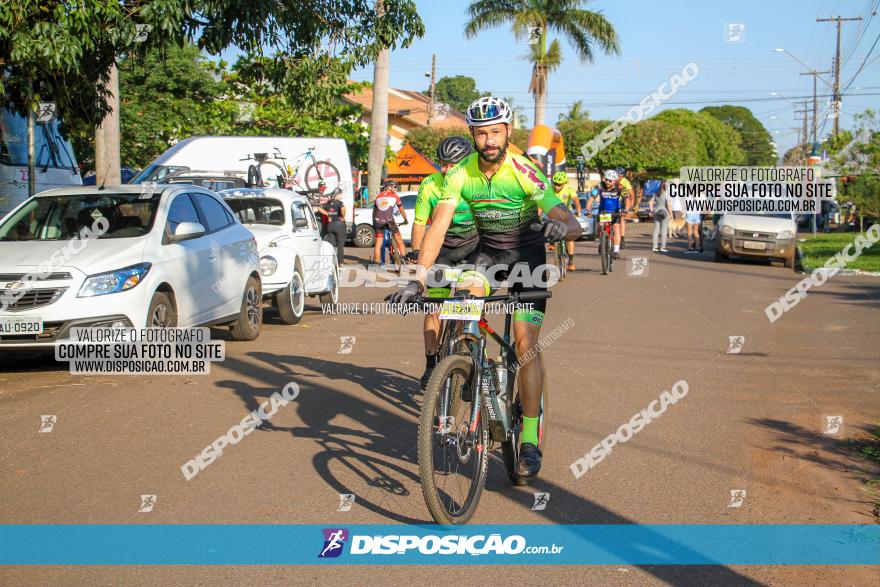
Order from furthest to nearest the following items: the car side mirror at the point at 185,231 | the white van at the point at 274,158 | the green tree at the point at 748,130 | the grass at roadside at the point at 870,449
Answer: the green tree at the point at 748,130, the white van at the point at 274,158, the car side mirror at the point at 185,231, the grass at roadside at the point at 870,449

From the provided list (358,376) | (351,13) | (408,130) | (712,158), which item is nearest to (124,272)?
(358,376)

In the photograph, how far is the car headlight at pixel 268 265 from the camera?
1285cm

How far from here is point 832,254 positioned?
27344mm

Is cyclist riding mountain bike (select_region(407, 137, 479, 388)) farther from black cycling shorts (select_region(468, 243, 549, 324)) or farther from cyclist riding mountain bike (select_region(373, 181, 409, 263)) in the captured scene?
cyclist riding mountain bike (select_region(373, 181, 409, 263))

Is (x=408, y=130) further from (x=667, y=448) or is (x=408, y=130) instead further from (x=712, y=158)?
(x=667, y=448)

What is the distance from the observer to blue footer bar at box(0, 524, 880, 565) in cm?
482

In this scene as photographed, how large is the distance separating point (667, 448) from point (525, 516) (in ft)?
6.28

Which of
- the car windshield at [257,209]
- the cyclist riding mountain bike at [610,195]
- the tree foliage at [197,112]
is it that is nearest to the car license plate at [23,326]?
the car windshield at [257,209]

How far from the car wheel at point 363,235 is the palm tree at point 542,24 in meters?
16.8

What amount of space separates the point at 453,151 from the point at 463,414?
3.53 meters

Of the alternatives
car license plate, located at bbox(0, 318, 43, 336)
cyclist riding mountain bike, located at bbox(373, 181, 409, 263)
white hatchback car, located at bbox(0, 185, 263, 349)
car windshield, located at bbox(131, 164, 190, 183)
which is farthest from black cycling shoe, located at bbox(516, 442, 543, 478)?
cyclist riding mountain bike, located at bbox(373, 181, 409, 263)

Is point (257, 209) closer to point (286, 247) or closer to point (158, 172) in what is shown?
point (286, 247)

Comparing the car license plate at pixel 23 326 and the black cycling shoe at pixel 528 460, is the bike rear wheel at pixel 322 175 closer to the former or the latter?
the car license plate at pixel 23 326

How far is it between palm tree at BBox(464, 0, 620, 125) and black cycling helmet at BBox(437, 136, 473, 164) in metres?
38.0
